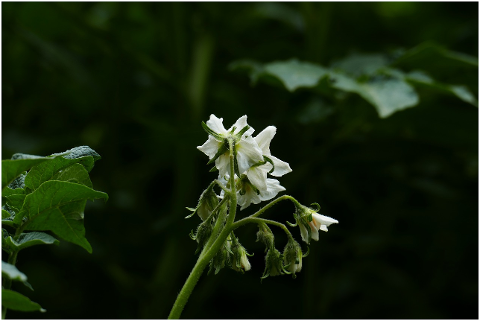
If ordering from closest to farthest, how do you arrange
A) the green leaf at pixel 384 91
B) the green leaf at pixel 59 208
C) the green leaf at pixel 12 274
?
the green leaf at pixel 12 274 < the green leaf at pixel 59 208 < the green leaf at pixel 384 91

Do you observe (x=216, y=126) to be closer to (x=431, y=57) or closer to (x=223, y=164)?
(x=223, y=164)

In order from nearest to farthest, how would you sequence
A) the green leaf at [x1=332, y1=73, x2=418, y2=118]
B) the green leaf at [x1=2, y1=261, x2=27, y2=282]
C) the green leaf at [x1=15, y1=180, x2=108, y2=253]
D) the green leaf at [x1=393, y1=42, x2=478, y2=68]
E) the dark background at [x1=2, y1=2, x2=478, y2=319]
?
the green leaf at [x1=2, y1=261, x2=27, y2=282]
the green leaf at [x1=15, y1=180, x2=108, y2=253]
the green leaf at [x1=332, y1=73, x2=418, y2=118]
the green leaf at [x1=393, y1=42, x2=478, y2=68]
the dark background at [x1=2, y1=2, x2=478, y2=319]

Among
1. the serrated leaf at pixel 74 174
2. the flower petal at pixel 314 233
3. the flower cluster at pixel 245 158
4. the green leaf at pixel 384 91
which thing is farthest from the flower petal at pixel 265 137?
the green leaf at pixel 384 91

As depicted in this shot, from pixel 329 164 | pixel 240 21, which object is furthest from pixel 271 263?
pixel 240 21

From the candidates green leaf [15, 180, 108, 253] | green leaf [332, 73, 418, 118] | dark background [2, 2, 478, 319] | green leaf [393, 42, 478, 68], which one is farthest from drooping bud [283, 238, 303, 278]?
green leaf [393, 42, 478, 68]

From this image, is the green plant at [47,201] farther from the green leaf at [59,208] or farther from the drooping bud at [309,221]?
the drooping bud at [309,221]

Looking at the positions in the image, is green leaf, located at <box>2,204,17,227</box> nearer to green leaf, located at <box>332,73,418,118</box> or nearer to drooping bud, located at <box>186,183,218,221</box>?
drooping bud, located at <box>186,183,218,221</box>

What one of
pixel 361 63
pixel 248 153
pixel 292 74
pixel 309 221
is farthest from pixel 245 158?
pixel 361 63
